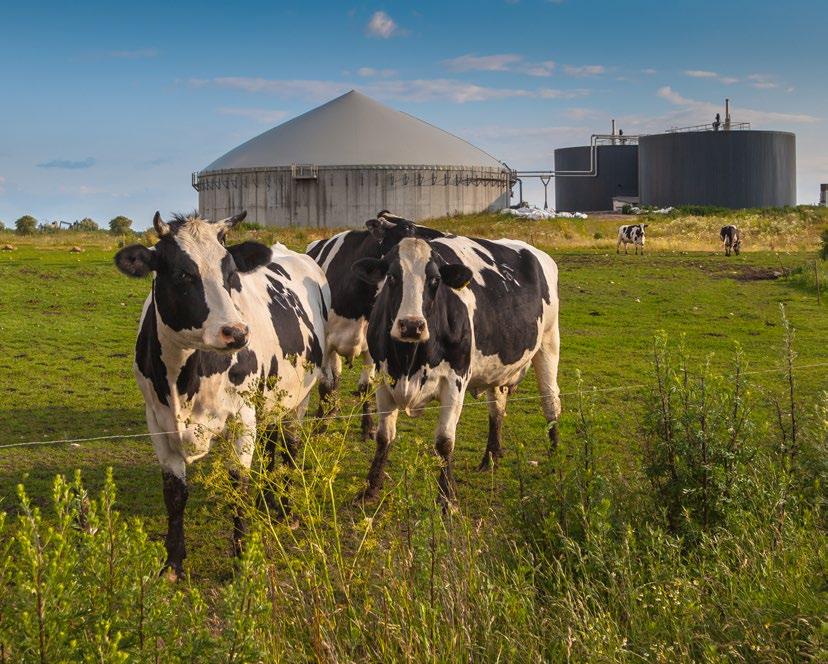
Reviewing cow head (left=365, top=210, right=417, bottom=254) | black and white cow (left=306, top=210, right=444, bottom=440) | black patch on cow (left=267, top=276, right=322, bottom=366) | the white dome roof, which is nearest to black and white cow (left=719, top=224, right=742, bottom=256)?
black and white cow (left=306, top=210, right=444, bottom=440)

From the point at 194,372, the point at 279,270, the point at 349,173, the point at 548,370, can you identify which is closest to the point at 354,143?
the point at 349,173

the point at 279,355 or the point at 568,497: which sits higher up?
the point at 279,355

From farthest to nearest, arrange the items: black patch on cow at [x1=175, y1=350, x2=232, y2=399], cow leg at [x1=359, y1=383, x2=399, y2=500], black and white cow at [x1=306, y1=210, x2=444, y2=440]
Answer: black and white cow at [x1=306, y1=210, x2=444, y2=440] → cow leg at [x1=359, y1=383, x2=399, y2=500] → black patch on cow at [x1=175, y1=350, x2=232, y2=399]

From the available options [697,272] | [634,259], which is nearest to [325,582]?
[697,272]

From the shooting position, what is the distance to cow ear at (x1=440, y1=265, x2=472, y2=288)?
8609mm

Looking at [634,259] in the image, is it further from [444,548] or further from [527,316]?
[444,548]

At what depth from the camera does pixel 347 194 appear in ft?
193

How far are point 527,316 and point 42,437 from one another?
5.17 meters

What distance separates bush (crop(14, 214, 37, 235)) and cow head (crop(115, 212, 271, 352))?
179 ft

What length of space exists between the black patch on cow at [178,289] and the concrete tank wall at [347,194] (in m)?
51.3

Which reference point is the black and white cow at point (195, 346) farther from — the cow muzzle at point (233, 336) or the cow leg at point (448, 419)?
the cow leg at point (448, 419)

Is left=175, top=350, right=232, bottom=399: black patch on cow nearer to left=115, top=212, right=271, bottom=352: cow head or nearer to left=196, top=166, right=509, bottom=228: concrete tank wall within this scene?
left=115, top=212, right=271, bottom=352: cow head

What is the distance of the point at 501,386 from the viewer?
10125 millimetres

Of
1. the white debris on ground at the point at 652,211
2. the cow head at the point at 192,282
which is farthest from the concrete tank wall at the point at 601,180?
the cow head at the point at 192,282
